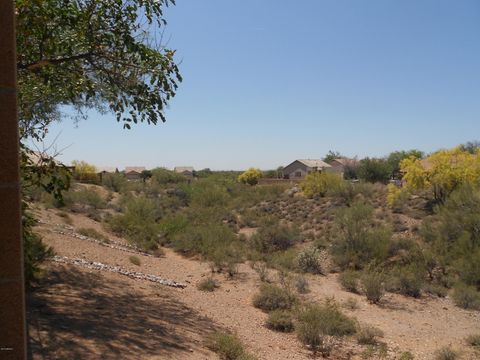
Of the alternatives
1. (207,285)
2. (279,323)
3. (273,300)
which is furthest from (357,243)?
(279,323)

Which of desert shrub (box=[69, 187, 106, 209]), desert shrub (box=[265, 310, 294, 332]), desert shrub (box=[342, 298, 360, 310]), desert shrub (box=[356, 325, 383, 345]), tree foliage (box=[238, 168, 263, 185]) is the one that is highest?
tree foliage (box=[238, 168, 263, 185])

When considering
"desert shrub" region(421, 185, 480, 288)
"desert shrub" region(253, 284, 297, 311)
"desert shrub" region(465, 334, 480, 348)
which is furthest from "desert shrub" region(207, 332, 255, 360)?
"desert shrub" region(421, 185, 480, 288)

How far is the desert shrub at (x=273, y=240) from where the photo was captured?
22.1m

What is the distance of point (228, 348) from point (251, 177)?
60.9 meters

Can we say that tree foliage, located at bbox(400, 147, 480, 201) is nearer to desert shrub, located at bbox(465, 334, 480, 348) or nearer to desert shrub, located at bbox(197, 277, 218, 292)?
desert shrub, located at bbox(465, 334, 480, 348)

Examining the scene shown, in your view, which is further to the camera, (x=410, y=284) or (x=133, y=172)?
(x=133, y=172)

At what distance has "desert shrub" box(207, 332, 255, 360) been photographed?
6.78 m

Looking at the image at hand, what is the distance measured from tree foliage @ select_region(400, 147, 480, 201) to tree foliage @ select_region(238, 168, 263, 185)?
38959 mm

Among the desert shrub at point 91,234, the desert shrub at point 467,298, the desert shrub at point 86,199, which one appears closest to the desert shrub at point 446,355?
the desert shrub at point 467,298

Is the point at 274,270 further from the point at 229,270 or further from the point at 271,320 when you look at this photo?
the point at 271,320

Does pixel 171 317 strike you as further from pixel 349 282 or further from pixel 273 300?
pixel 349 282

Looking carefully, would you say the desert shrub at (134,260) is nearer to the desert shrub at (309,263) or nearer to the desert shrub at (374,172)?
the desert shrub at (309,263)

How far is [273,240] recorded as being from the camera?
73.6ft

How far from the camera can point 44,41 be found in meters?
6.14
